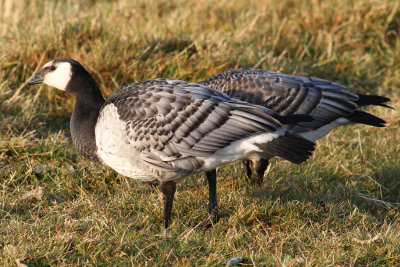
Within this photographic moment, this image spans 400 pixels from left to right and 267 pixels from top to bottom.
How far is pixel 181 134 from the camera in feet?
13.7

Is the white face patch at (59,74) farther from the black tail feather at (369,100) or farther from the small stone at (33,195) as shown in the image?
the black tail feather at (369,100)

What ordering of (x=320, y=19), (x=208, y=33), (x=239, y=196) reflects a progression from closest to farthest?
(x=239, y=196), (x=208, y=33), (x=320, y=19)

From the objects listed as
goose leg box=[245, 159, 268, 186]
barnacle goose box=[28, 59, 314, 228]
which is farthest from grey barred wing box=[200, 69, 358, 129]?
barnacle goose box=[28, 59, 314, 228]

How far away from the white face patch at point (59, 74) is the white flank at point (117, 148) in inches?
26.7

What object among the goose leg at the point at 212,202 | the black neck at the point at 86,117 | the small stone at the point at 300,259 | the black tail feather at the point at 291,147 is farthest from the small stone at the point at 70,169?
the small stone at the point at 300,259

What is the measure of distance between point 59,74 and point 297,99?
2.38 meters

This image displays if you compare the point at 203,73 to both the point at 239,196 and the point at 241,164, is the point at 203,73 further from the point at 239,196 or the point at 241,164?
the point at 239,196

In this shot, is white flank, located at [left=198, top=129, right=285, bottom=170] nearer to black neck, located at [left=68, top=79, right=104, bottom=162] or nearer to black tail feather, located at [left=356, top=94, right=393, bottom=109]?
black neck, located at [left=68, top=79, right=104, bottom=162]

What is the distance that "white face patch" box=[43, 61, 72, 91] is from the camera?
4762 millimetres

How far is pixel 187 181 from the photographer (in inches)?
208

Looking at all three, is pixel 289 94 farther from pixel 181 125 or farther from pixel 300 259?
pixel 300 259

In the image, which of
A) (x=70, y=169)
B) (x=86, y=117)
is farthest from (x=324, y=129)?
(x=70, y=169)

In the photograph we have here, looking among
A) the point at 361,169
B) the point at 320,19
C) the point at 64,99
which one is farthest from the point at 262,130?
the point at 320,19

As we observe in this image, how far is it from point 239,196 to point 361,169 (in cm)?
168
